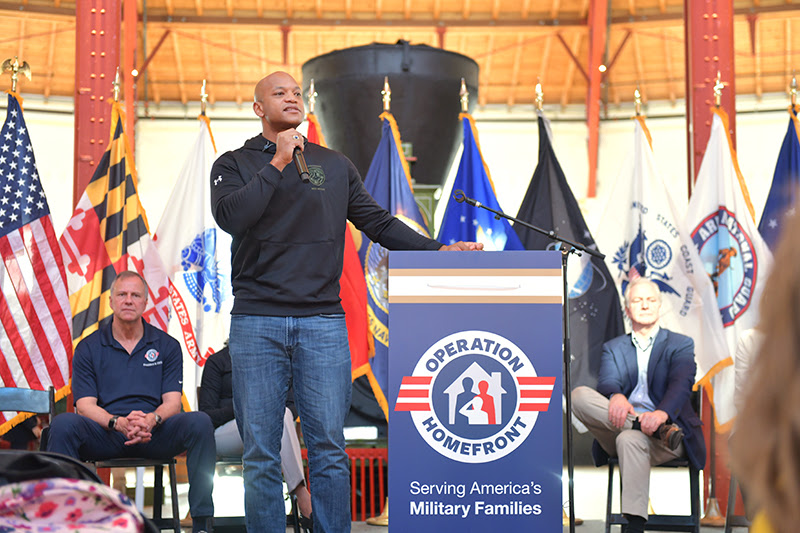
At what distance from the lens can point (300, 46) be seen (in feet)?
46.5

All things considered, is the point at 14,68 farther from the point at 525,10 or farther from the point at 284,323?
the point at 525,10

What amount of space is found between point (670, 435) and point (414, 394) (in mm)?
1340

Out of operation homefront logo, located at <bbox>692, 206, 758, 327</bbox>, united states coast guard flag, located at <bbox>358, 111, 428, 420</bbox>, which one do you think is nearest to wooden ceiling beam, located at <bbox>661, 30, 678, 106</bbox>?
operation homefront logo, located at <bbox>692, 206, 758, 327</bbox>

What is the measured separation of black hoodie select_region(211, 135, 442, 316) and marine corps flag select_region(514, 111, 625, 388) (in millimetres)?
2323

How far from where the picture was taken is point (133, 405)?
13.1 feet

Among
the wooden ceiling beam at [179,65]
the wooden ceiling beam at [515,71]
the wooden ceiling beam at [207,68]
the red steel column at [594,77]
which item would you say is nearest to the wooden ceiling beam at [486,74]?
the wooden ceiling beam at [515,71]

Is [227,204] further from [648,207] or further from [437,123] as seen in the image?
[437,123]

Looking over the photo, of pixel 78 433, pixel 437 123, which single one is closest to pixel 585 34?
pixel 437 123

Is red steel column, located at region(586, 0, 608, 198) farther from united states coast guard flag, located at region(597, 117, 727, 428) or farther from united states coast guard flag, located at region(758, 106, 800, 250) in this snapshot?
united states coast guard flag, located at region(597, 117, 727, 428)

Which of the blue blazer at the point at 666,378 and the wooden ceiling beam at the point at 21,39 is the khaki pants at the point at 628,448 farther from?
the wooden ceiling beam at the point at 21,39

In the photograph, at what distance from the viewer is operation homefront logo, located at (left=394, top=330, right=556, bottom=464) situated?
301cm

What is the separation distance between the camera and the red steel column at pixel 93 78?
5234 millimetres

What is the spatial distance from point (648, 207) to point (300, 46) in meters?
9.92

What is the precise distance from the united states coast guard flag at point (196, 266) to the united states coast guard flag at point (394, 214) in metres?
0.83
